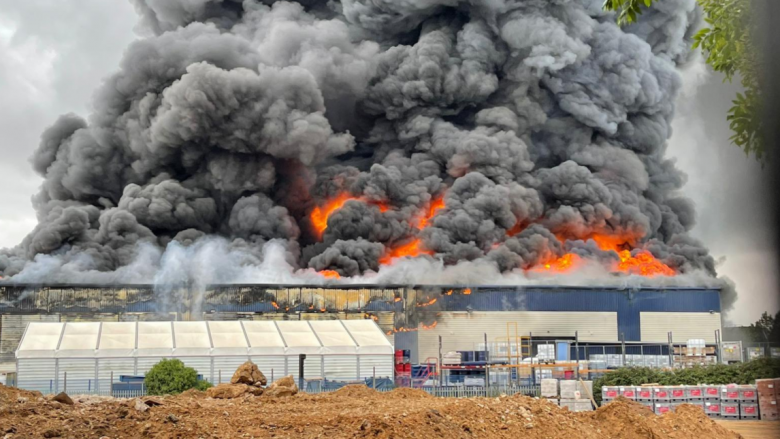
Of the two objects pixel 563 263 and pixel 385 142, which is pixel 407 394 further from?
pixel 385 142

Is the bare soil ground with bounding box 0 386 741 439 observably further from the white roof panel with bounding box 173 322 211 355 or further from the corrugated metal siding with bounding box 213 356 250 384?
the corrugated metal siding with bounding box 213 356 250 384

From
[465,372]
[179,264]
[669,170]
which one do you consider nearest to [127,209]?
[179,264]

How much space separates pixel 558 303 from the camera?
49.2 metres

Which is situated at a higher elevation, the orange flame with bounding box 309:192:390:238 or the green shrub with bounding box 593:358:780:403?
the orange flame with bounding box 309:192:390:238

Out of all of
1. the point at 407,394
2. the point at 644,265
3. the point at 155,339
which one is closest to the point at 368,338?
the point at 155,339

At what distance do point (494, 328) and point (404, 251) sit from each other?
54.7 ft

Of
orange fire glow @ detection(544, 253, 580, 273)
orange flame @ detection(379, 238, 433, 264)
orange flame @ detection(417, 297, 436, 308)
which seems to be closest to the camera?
orange flame @ detection(417, 297, 436, 308)

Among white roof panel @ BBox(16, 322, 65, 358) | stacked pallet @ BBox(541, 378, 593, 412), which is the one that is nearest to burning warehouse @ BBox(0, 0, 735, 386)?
white roof panel @ BBox(16, 322, 65, 358)

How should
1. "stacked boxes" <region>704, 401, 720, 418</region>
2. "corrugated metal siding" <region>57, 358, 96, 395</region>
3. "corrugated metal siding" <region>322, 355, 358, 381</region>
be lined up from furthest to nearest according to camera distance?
"corrugated metal siding" <region>322, 355, 358, 381</region>
"corrugated metal siding" <region>57, 358, 96, 395</region>
"stacked boxes" <region>704, 401, 720, 418</region>

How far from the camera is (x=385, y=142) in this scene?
72.6m

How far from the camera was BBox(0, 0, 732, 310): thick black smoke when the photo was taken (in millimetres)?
61062

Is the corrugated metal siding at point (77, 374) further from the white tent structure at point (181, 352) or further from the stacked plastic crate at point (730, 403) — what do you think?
the stacked plastic crate at point (730, 403)

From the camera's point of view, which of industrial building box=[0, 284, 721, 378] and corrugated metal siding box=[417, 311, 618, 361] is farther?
corrugated metal siding box=[417, 311, 618, 361]

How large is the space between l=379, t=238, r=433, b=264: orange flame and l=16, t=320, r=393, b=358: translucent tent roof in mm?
24255
